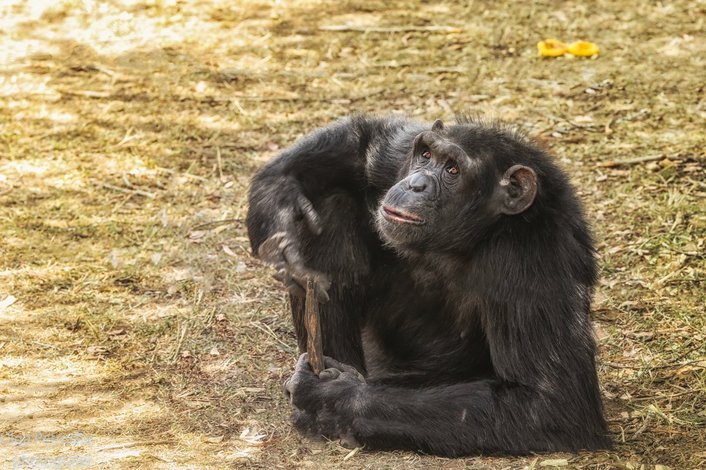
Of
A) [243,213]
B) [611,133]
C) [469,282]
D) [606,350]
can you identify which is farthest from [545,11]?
[469,282]

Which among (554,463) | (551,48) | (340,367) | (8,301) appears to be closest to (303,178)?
(340,367)

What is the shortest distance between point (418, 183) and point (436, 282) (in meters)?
0.82

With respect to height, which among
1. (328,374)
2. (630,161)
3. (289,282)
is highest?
(289,282)

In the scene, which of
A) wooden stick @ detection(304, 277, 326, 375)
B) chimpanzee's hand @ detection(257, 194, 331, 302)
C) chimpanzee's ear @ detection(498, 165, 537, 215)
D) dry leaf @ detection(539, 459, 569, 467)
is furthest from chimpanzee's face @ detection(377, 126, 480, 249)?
dry leaf @ detection(539, 459, 569, 467)

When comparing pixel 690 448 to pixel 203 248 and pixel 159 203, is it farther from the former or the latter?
pixel 159 203

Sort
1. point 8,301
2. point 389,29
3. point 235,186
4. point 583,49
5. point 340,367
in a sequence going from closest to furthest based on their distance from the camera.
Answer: point 340,367 → point 8,301 → point 235,186 → point 583,49 → point 389,29

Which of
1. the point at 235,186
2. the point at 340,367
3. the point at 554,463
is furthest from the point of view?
the point at 235,186

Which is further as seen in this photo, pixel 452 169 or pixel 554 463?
pixel 452 169

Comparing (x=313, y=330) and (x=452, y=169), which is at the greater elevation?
(x=452, y=169)

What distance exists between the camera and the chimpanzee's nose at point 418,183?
714cm

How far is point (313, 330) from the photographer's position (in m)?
7.18

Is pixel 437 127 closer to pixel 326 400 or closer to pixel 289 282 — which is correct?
pixel 289 282

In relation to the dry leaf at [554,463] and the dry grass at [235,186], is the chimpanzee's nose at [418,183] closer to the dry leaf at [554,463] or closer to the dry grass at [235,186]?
the dry grass at [235,186]

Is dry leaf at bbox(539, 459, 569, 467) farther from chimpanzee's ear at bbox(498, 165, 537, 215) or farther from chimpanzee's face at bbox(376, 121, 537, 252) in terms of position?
chimpanzee's ear at bbox(498, 165, 537, 215)
